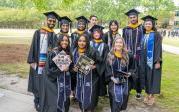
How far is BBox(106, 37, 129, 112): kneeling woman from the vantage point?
21.6ft

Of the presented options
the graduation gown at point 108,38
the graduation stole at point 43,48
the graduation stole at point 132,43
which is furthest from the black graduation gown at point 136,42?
the graduation stole at point 43,48

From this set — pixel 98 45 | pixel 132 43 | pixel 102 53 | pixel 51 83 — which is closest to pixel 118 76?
pixel 102 53

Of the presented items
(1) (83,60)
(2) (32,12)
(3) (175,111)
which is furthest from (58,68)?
(2) (32,12)

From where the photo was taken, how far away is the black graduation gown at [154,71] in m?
7.61

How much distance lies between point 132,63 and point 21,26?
203 ft

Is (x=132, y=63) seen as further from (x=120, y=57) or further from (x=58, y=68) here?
(x=58, y=68)

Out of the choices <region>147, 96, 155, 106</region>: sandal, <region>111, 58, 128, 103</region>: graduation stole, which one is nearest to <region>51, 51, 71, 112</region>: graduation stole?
<region>111, 58, 128, 103</region>: graduation stole

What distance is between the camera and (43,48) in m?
7.10

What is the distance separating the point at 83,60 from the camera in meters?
6.55

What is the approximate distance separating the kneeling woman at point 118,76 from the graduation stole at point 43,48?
4.34 feet

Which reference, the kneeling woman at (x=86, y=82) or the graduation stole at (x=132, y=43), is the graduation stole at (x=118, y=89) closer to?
the kneeling woman at (x=86, y=82)

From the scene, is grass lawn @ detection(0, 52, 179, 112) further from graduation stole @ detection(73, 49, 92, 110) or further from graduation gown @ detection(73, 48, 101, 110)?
graduation stole @ detection(73, 49, 92, 110)

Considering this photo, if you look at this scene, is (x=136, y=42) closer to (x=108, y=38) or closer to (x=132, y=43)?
(x=132, y=43)

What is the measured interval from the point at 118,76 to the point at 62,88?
1.04m
